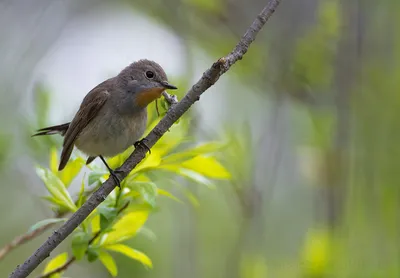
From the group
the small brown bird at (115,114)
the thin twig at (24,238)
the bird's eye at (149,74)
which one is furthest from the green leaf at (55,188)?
the bird's eye at (149,74)

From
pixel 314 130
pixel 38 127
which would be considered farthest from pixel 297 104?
pixel 38 127

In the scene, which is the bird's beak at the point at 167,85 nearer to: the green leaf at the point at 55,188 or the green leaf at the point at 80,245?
the green leaf at the point at 55,188

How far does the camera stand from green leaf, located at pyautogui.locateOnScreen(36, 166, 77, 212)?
94.1 inches

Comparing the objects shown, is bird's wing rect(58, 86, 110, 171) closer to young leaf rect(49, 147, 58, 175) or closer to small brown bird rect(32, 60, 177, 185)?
small brown bird rect(32, 60, 177, 185)

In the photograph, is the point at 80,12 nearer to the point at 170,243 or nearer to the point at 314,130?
the point at 170,243

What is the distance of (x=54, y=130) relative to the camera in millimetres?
3410

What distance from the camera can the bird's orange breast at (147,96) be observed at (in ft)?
10.3

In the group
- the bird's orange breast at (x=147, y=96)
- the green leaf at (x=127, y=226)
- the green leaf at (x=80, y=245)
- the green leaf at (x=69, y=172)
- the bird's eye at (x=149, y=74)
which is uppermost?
the bird's eye at (x=149, y=74)

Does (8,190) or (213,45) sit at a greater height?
(213,45)

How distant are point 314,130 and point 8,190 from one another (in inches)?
133

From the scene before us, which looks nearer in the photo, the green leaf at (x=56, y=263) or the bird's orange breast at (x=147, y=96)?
the green leaf at (x=56, y=263)

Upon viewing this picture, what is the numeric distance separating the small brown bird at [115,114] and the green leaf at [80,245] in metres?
0.88

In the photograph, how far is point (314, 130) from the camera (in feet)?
10.6

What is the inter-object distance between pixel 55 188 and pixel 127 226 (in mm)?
310
